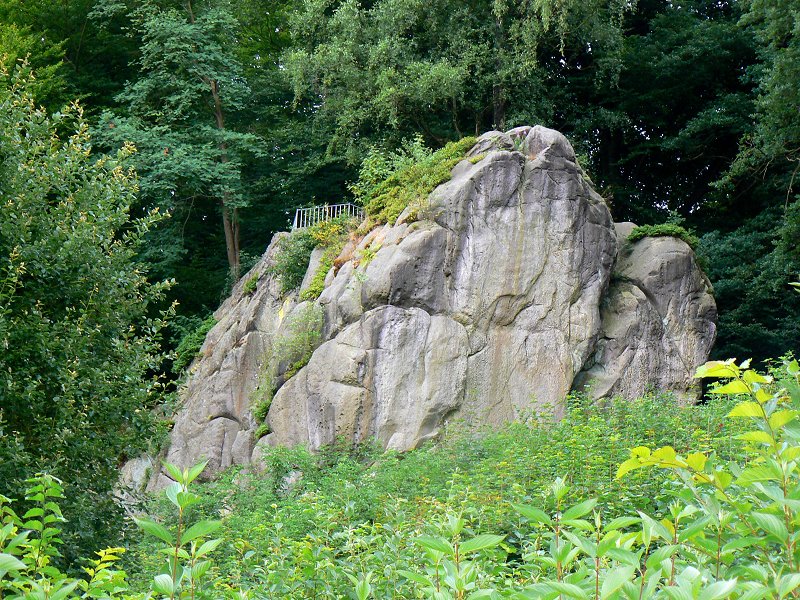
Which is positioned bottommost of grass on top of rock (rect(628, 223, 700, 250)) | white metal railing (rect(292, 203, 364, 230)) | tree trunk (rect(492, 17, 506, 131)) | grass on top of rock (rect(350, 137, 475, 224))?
grass on top of rock (rect(628, 223, 700, 250))

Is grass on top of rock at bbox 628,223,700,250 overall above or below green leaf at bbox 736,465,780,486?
below

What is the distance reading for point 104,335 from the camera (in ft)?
25.3

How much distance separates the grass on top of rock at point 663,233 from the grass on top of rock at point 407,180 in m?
3.36

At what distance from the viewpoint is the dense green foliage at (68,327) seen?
22.4 ft

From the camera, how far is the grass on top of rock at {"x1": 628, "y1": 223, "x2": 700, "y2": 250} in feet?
49.5

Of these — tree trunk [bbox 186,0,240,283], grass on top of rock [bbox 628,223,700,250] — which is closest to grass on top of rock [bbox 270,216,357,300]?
tree trunk [bbox 186,0,240,283]

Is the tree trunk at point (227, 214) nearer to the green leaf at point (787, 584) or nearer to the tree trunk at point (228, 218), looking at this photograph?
the tree trunk at point (228, 218)

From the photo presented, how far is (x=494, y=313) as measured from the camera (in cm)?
1359

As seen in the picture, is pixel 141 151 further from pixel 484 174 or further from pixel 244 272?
pixel 484 174

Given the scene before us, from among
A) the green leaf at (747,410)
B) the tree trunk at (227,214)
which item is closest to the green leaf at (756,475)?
the green leaf at (747,410)

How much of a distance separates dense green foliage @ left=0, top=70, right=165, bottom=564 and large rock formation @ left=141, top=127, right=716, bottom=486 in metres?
5.25

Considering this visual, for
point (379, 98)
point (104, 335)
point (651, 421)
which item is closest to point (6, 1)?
point (379, 98)

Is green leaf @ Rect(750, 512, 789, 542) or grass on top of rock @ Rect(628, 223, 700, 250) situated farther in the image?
grass on top of rock @ Rect(628, 223, 700, 250)

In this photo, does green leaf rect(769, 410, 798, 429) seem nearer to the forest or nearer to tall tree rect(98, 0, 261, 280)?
the forest
